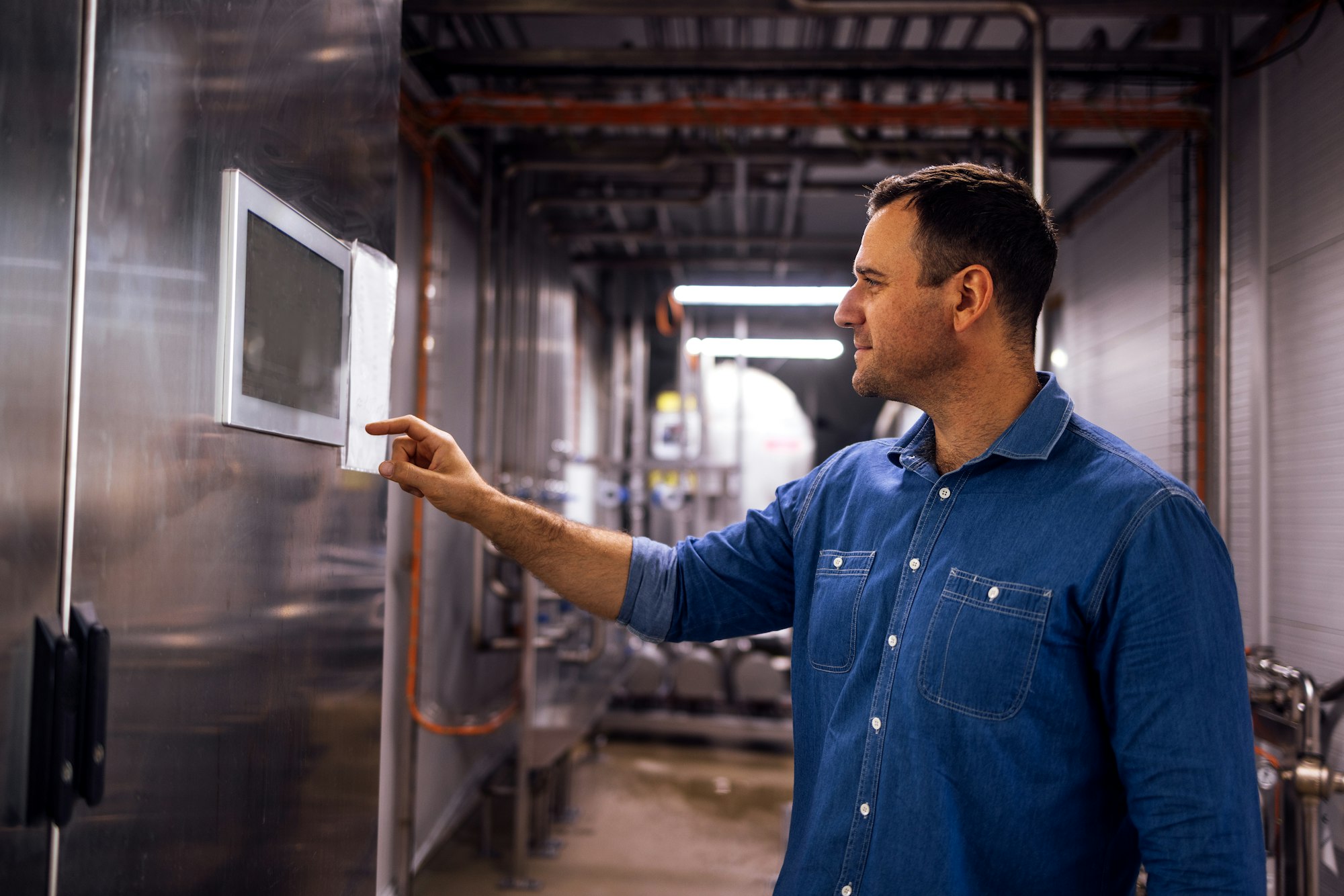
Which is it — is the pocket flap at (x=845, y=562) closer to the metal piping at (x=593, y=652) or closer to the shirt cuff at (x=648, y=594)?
the shirt cuff at (x=648, y=594)

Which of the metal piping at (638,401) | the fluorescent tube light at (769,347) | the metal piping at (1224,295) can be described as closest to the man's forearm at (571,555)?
the metal piping at (1224,295)

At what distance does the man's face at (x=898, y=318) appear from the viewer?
1321 mm

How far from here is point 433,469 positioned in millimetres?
1339

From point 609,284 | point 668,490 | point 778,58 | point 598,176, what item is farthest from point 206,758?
point 609,284

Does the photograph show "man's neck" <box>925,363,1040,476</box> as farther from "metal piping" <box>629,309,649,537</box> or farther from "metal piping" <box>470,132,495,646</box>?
"metal piping" <box>629,309,649,537</box>

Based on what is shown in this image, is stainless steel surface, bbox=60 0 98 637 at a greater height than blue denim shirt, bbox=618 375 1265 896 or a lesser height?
greater

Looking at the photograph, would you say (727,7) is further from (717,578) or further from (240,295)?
(240,295)

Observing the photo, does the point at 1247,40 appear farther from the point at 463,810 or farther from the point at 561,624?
the point at 463,810

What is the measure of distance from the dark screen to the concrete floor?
2890 mm

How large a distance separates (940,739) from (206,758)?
844 millimetres

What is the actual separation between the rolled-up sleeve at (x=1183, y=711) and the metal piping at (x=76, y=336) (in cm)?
107

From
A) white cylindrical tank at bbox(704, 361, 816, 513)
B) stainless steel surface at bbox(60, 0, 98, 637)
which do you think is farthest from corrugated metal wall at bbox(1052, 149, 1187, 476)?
stainless steel surface at bbox(60, 0, 98, 637)

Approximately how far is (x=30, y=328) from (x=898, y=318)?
3.39 feet

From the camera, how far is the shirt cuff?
1.49 metres
